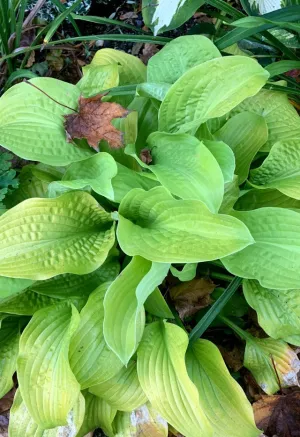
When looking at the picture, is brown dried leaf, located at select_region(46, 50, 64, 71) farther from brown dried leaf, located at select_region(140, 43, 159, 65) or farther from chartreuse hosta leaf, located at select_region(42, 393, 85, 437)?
chartreuse hosta leaf, located at select_region(42, 393, 85, 437)

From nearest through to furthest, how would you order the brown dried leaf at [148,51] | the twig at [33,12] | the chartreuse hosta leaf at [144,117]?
the chartreuse hosta leaf at [144,117], the twig at [33,12], the brown dried leaf at [148,51]

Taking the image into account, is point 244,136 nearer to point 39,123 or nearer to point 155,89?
point 155,89

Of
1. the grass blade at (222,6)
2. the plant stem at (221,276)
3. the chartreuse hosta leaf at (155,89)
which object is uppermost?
the grass blade at (222,6)

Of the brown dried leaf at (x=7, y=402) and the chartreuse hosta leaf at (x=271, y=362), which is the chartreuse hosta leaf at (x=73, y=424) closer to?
the brown dried leaf at (x=7, y=402)

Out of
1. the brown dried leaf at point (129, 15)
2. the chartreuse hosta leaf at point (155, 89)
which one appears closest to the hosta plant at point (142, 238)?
the chartreuse hosta leaf at point (155, 89)

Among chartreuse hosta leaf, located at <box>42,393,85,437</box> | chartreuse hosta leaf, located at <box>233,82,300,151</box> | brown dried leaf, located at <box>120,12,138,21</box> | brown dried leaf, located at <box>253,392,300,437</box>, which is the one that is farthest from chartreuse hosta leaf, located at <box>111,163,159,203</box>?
brown dried leaf, located at <box>120,12,138,21</box>

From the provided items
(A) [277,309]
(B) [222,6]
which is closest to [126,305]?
(A) [277,309]
